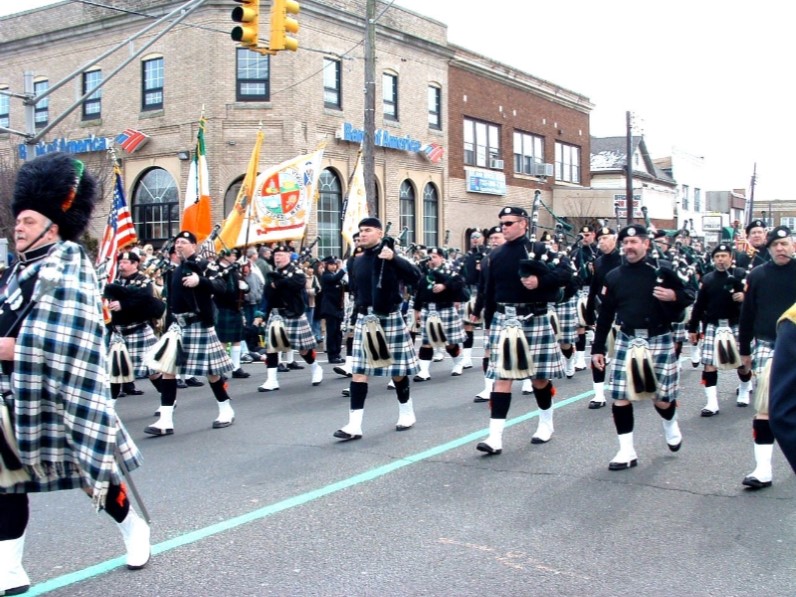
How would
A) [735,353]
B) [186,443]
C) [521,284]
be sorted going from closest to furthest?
[521,284] < [186,443] < [735,353]

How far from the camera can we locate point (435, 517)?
560cm

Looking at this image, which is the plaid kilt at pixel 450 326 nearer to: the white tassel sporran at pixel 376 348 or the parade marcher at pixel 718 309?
the parade marcher at pixel 718 309

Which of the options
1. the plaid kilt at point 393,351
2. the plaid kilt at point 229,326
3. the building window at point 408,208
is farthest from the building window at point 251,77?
the plaid kilt at point 393,351

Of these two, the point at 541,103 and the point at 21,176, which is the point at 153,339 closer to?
the point at 21,176

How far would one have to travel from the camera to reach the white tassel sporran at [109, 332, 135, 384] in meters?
9.36

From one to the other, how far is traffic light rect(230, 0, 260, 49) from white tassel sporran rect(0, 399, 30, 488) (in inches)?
312

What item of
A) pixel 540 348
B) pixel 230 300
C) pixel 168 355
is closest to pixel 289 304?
pixel 230 300

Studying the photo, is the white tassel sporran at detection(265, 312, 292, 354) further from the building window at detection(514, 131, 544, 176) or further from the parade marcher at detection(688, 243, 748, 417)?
the building window at detection(514, 131, 544, 176)

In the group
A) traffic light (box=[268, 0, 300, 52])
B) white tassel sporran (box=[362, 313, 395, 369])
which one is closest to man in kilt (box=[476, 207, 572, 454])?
white tassel sporran (box=[362, 313, 395, 369])

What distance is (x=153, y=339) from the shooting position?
966cm

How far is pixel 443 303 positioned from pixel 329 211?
1368cm

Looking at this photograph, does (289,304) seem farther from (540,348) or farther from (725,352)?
(725,352)

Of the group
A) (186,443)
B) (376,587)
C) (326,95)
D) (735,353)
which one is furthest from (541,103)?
(376,587)

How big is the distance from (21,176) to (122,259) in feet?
17.9
